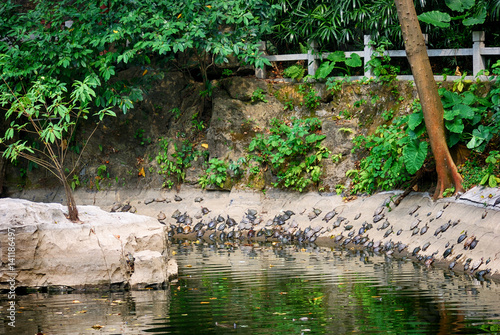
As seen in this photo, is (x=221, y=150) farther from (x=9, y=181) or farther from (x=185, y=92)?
(x=9, y=181)

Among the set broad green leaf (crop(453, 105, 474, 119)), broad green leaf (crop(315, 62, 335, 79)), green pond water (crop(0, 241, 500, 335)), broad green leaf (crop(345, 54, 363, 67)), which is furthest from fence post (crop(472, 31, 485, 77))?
green pond water (crop(0, 241, 500, 335))

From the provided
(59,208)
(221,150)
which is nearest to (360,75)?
(221,150)

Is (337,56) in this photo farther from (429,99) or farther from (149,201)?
(149,201)

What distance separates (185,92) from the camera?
16375mm

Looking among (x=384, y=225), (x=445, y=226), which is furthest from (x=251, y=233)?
(x=445, y=226)

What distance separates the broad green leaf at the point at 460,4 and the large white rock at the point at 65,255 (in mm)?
7994

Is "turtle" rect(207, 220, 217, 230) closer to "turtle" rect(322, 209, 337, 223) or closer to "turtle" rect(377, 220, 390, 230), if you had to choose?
"turtle" rect(322, 209, 337, 223)

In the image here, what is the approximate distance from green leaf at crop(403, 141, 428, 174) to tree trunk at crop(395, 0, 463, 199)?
177 millimetres

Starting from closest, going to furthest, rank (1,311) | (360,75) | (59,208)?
(1,311), (59,208), (360,75)

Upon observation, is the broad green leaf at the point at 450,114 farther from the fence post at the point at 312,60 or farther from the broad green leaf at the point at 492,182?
the fence post at the point at 312,60

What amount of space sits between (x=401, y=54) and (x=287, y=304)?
8.01 m

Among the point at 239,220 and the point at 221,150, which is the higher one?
the point at 221,150

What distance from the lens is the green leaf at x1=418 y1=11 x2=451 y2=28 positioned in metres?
12.6

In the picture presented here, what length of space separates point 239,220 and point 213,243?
1.19 meters
